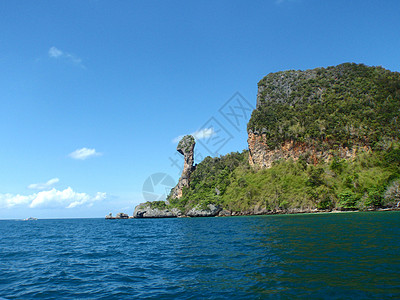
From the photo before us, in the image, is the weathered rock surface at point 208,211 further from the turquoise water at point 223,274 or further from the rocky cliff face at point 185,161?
the turquoise water at point 223,274

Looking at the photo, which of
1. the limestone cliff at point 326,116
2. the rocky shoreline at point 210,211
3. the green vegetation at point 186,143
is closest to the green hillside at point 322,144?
the limestone cliff at point 326,116

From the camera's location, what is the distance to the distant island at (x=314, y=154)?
9138 centimetres

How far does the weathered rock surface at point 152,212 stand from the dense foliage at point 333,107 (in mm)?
72854

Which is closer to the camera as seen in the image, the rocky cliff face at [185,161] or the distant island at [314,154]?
the distant island at [314,154]

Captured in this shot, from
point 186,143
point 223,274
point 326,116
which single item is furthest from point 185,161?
point 223,274

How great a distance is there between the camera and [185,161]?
189 m

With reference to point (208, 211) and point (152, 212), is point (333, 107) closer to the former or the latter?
point (208, 211)

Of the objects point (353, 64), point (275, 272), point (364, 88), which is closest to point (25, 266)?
point (275, 272)

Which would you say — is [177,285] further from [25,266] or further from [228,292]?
[25,266]

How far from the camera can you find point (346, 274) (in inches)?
480

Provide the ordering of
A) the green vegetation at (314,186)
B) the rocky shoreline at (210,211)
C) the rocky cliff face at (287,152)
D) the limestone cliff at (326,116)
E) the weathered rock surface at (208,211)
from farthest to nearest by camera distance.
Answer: the weathered rock surface at (208,211)
the limestone cliff at (326,116)
the rocky cliff face at (287,152)
the rocky shoreline at (210,211)
the green vegetation at (314,186)

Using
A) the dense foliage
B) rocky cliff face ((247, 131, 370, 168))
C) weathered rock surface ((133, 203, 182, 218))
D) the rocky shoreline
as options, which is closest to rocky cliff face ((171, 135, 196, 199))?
weathered rock surface ((133, 203, 182, 218))

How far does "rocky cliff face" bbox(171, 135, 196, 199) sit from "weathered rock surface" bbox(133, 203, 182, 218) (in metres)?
19.9

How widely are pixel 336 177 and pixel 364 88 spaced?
6575 centimetres
